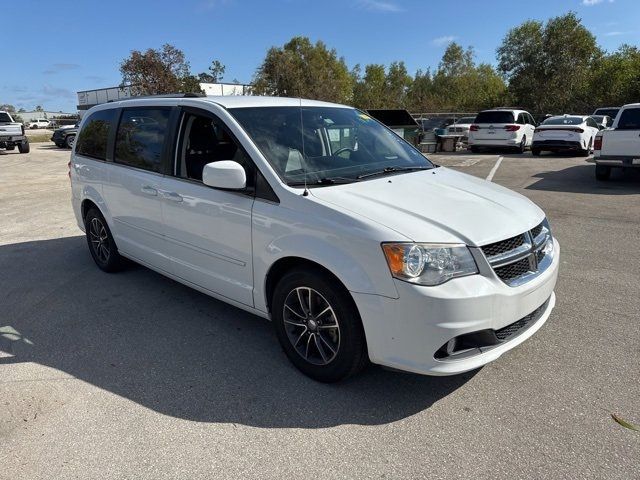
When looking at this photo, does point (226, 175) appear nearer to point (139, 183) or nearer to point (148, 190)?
point (148, 190)

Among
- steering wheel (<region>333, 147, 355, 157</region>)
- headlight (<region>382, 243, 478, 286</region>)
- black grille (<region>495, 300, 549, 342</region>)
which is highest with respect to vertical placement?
steering wheel (<region>333, 147, 355, 157</region>)

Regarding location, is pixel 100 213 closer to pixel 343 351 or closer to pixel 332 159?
pixel 332 159

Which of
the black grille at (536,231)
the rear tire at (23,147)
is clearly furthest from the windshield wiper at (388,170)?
the rear tire at (23,147)

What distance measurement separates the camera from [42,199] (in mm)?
10945

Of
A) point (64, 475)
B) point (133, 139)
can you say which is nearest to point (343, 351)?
point (64, 475)

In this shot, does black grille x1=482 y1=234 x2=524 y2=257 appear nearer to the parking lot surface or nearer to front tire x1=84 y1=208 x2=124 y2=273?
the parking lot surface

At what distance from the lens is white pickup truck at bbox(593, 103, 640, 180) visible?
1084cm

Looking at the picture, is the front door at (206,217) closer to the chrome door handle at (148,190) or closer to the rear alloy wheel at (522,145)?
the chrome door handle at (148,190)

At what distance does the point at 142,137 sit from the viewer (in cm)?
470

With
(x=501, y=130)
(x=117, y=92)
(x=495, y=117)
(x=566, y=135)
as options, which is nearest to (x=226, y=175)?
(x=566, y=135)

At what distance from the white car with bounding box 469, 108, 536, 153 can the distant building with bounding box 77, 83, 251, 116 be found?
1562cm

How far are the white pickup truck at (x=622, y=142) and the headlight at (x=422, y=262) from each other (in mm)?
10298

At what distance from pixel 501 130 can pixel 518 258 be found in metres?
19.0

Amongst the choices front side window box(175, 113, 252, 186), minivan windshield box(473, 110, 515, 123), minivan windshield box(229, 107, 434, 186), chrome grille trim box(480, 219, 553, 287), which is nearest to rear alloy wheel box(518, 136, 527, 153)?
minivan windshield box(473, 110, 515, 123)
